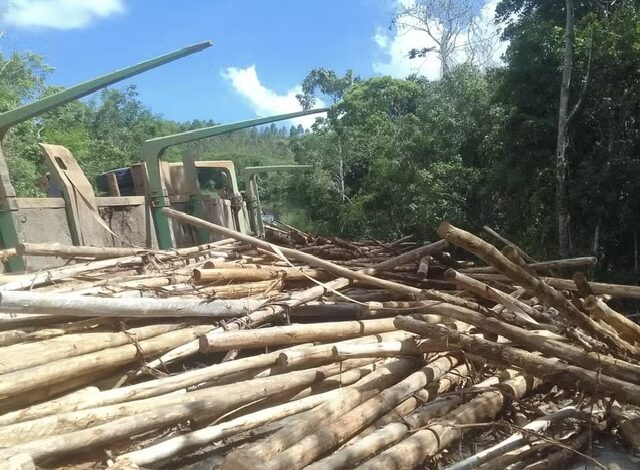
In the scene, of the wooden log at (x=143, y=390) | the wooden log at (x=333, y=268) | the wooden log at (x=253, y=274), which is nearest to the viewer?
the wooden log at (x=143, y=390)

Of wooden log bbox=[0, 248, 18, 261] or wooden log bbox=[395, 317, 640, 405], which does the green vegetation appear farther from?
wooden log bbox=[395, 317, 640, 405]

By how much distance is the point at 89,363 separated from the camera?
338 cm

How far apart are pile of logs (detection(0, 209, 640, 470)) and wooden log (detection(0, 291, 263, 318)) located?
1cm

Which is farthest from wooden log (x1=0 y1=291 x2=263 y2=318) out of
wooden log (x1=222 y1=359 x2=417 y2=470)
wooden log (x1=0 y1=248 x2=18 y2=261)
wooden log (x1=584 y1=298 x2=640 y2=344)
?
wooden log (x1=584 y1=298 x2=640 y2=344)

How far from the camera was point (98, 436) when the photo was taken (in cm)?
269

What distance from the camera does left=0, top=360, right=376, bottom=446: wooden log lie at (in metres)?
2.68

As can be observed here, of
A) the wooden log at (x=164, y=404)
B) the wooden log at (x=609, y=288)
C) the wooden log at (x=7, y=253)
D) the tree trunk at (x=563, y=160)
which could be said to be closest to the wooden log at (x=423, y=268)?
the wooden log at (x=609, y=288)

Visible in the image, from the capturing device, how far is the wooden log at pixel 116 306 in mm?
3375

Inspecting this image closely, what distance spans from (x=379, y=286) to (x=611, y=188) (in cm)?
891

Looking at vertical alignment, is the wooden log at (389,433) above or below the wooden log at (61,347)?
below

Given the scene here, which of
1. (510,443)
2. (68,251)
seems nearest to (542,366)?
(510,443)

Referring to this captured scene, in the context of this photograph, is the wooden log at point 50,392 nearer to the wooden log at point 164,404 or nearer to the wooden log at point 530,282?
the wooden log at point 164,404

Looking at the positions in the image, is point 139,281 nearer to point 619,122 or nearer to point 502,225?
point 619,122

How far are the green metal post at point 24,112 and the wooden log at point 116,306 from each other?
227 cm
